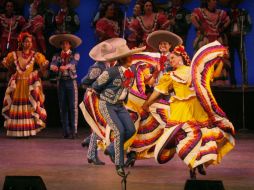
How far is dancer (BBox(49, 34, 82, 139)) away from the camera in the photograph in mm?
14461

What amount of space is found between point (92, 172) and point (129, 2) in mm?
5972

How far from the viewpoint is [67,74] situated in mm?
14594

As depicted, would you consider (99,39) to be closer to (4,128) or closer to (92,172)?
(4,128)

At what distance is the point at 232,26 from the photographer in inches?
629

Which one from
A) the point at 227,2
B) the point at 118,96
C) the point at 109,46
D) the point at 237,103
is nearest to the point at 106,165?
the point at 118,96

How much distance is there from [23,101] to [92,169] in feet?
12.1

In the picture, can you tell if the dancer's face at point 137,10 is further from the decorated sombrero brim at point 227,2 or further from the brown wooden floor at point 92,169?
the brown wooden floor at point 92,169

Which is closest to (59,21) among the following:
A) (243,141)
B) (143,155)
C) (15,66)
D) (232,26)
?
(15,66)

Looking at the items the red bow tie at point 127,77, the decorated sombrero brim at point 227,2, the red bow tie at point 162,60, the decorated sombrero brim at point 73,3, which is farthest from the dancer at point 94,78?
the decorated sombrero brim at point 73,3

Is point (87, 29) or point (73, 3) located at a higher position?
point (73, 3)

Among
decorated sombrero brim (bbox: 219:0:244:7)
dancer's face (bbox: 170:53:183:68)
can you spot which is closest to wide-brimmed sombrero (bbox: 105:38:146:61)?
dancer's face (bbox: 170:53:183:68)

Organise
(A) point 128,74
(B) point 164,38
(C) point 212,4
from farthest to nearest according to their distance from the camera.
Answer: (C) point 212,4, (B) point 164,38, (A) point 128,74

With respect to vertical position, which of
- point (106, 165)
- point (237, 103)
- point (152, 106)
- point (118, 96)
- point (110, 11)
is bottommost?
point (106, 165)

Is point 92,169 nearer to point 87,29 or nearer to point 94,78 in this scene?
point 94,78
